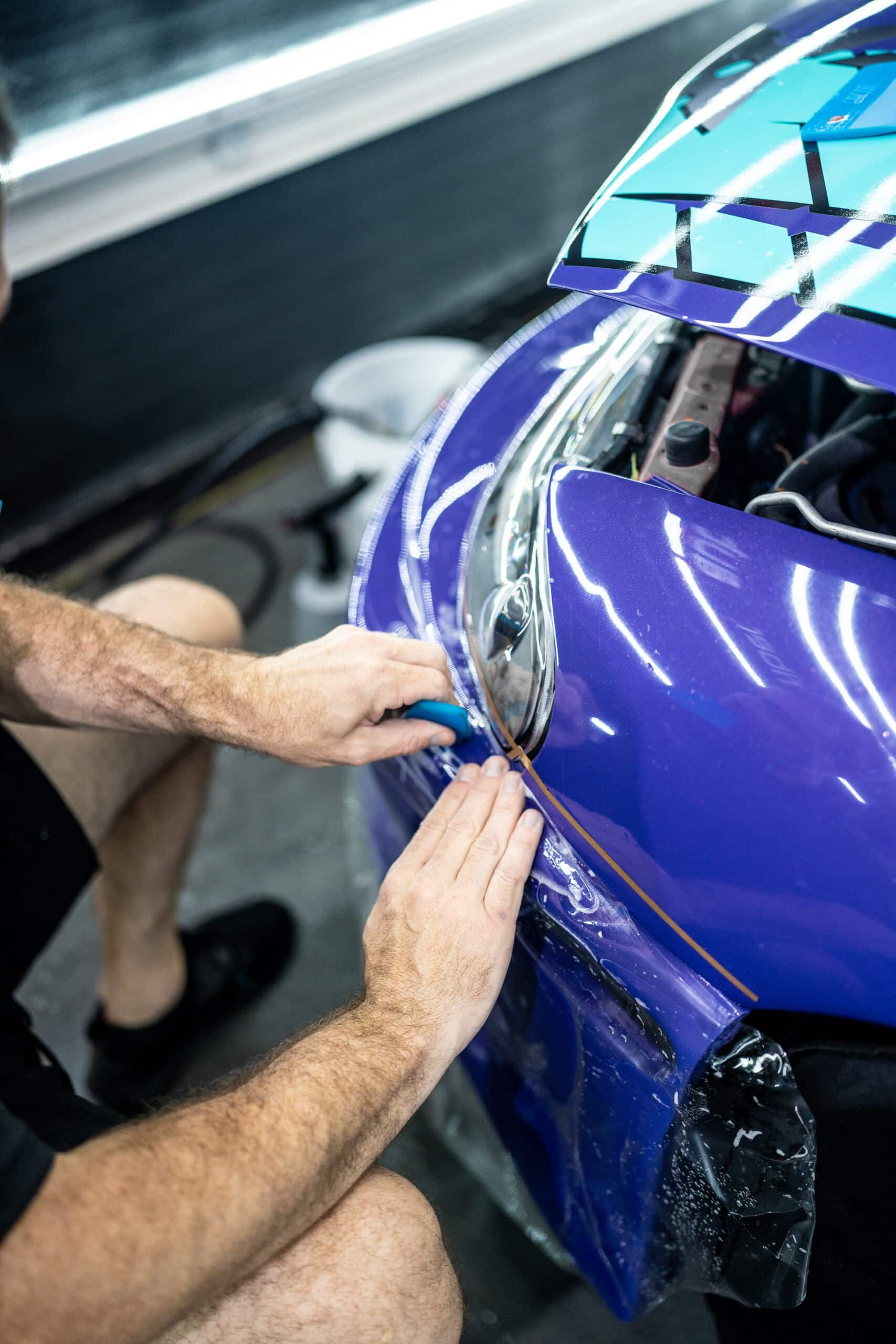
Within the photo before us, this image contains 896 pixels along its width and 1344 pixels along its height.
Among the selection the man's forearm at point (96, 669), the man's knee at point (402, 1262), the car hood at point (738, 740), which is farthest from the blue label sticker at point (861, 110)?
the man's knee at point (402, 1262)

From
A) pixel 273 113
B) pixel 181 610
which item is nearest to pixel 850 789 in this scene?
pixel 181 610

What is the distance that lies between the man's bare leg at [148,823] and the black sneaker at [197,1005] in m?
0.02

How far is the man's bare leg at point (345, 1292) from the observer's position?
718mm

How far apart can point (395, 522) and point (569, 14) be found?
186cm

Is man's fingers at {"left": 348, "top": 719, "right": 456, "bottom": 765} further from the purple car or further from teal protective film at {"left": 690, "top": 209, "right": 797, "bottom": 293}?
teal protective film at {"left": 690, "top": 209, "right": 797, "bottom": 293}

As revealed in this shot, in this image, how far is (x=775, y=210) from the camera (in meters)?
0.82

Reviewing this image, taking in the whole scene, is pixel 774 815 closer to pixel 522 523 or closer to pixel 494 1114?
pixel 522 523

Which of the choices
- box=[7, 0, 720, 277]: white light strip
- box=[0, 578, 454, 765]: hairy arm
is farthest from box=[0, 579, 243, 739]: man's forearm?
box=[7, 0, 720, 277]: white light strip

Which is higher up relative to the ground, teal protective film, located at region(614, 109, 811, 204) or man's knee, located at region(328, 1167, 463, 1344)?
teal protective film, located at region(614, 109, 811, 204)

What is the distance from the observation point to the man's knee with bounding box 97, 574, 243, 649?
122 centimetres

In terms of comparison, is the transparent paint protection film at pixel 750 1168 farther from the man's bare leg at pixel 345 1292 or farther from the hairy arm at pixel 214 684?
the hairy arm at pixel 214 684

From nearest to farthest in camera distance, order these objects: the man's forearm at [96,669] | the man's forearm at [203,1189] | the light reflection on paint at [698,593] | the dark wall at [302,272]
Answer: the man's forearm at [203,1189], the light reflection on paint at [698,593], the man's forearm at [96,669], the dark wall at [302,272]

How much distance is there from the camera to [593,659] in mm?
771

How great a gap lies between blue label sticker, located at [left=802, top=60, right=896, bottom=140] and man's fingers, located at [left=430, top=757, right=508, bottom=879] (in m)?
0.58
